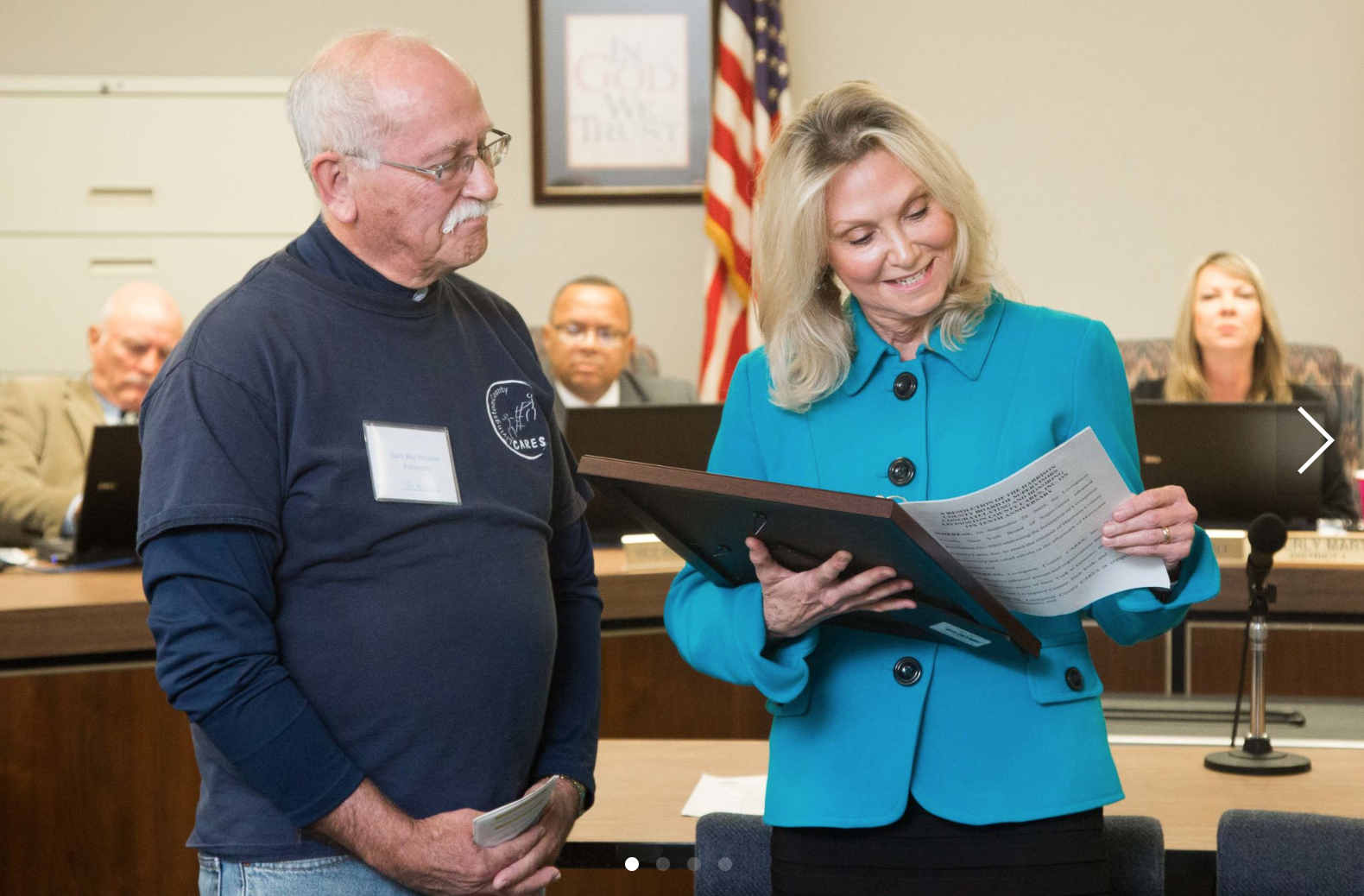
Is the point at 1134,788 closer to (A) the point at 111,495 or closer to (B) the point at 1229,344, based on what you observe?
(A) the point at 111,495

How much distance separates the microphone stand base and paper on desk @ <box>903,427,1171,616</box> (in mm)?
875

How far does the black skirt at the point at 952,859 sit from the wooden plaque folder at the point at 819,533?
6.9 inches

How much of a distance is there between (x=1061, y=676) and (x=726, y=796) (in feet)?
2.29

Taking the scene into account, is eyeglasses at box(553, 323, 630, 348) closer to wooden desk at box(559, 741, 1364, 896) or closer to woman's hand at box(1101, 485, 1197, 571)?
wooden desk at box(559, 741, 1364, 896)

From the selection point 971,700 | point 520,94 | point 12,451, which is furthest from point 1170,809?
point 520,94

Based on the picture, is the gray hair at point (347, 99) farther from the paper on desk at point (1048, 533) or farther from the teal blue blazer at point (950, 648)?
the paper on desk at point (1048, 533)

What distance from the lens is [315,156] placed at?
1.42m

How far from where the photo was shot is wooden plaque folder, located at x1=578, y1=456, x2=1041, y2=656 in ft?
3.77

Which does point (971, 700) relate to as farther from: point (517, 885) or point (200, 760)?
point (200, 760)

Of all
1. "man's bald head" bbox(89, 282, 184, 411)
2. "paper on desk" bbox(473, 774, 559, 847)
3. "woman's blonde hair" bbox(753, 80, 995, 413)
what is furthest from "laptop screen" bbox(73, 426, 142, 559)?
"woman's blonde hair" bbox(753, 80, 995, 413)

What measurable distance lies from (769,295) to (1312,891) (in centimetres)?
85

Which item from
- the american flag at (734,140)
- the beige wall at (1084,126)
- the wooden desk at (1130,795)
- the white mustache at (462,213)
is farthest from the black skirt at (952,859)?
the beige wall at (1084,126)

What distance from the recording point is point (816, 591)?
1.26 meters

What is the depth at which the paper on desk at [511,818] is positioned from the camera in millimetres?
1334
